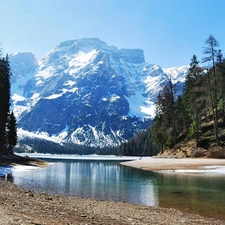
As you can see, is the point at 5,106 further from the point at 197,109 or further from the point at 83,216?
the point at 83,216

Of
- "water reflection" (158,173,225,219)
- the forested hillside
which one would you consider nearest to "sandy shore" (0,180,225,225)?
"water reflection" (158,173,225,219)

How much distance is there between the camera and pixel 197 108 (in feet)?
197

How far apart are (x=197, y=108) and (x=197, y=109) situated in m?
0.36

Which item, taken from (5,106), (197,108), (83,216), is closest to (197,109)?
(197,108)

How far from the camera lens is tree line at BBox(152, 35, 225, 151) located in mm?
50781

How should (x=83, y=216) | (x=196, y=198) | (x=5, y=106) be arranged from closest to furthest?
(x=83, y=216)
(x=196, y=198)
(x=5, y=106)

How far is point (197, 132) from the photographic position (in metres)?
54.4

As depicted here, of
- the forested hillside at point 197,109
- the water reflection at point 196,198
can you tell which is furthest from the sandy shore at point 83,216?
the forested hillside at point 197,109

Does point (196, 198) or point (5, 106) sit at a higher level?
point (5, 106)

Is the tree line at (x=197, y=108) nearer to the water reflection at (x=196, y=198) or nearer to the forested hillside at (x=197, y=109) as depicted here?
the forested hillside at (x=197, y=109)

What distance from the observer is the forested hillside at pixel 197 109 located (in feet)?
164

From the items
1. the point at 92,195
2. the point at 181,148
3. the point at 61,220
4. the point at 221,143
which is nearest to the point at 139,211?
the point at 61,220

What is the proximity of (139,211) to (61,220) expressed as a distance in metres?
5.57

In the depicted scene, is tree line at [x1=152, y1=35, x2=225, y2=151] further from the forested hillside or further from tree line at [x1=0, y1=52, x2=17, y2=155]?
tree line at [x1=0, y1=52, x2=17, y2=155]
